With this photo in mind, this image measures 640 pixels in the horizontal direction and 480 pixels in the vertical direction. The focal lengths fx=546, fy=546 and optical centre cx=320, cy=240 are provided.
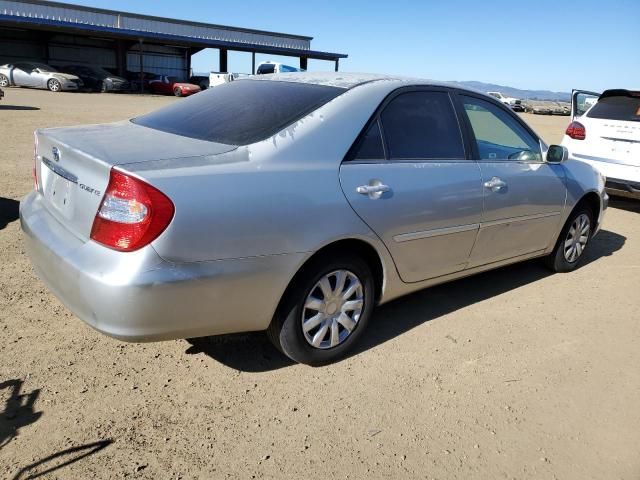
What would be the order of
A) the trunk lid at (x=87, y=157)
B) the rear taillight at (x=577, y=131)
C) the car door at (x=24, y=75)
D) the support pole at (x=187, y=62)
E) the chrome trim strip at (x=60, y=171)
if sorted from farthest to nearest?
the support pole at (x=187, y=62) < the car door at (x=24, y=75) < the rear taillight at (x=577, y=131) < the chrome trim strip at (x=60, y=171) < the trunk lid at (x=87, y=157)

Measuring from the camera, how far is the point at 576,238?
5.05 m

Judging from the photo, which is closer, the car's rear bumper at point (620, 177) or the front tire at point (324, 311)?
the front tire at point (324, 311)

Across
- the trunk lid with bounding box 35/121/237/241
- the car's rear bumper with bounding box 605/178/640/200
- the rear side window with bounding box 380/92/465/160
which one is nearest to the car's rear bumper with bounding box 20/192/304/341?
the trunk lid with bounding box 35/121/237/241

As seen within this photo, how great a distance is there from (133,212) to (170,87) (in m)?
33.2

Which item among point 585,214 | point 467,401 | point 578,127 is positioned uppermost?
point 578,127

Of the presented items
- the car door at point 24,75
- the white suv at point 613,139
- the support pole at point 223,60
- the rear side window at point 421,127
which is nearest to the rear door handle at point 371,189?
the rear side window at point 421,127

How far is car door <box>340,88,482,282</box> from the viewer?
3.10 meters

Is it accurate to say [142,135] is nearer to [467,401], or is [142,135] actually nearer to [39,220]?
[39,220]

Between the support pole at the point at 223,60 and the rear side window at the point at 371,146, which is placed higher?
the support pole at the point at 223,60

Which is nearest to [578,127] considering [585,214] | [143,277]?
[585,214]

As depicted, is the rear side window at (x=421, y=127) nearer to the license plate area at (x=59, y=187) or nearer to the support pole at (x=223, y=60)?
the license plate area at (x=59, y=187)

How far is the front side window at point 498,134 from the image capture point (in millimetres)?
3938

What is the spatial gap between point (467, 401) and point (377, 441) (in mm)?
653

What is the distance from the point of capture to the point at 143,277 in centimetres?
233
